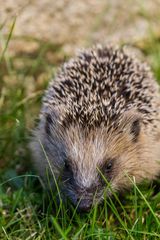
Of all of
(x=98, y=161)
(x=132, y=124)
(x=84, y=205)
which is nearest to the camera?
(x=84, y=205)

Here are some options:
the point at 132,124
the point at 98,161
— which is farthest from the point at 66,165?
the point at 132,124

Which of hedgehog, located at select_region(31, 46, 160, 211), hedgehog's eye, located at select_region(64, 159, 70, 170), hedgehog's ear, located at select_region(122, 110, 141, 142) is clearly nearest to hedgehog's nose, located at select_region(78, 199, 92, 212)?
hedgehog, located at select_region(31, 46, 160, 211)

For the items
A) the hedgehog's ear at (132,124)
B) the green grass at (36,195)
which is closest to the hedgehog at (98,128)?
the hedgehog's ear at (132,124)

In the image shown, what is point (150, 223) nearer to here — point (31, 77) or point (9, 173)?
point (9, 173)

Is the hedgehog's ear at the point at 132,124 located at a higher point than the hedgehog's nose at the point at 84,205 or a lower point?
higher

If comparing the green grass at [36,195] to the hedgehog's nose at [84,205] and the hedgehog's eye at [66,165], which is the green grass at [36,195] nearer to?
the hedgehog's nose at [84,205]

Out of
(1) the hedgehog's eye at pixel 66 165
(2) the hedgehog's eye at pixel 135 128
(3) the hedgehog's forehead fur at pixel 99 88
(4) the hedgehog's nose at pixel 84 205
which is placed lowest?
(4) the hedgehog's nose at pixel 84 205

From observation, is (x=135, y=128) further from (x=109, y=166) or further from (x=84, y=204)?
(x=84, y=204)

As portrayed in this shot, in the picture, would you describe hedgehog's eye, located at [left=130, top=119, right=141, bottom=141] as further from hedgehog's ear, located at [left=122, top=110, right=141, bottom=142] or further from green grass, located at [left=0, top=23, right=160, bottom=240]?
green grass, located at [left=0, top=23, right=160, bottom=240]

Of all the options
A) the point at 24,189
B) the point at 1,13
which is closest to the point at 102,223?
the point at 24,189
